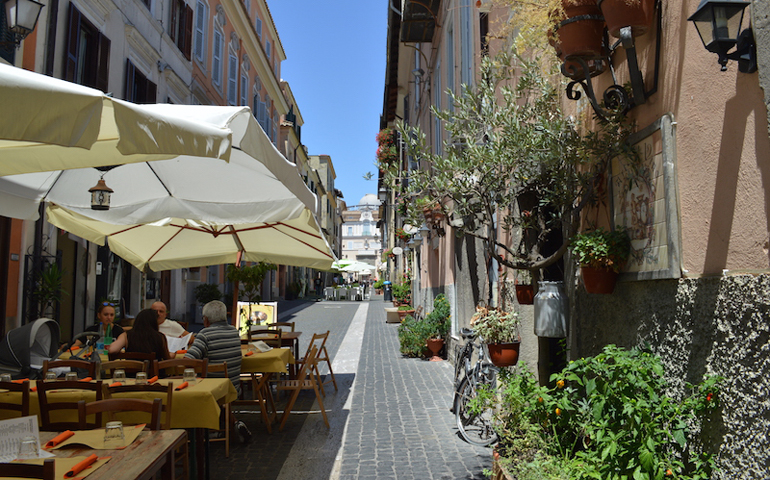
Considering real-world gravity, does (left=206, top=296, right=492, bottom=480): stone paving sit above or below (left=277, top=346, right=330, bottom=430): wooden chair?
Result: below

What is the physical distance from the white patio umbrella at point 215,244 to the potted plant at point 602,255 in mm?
4547

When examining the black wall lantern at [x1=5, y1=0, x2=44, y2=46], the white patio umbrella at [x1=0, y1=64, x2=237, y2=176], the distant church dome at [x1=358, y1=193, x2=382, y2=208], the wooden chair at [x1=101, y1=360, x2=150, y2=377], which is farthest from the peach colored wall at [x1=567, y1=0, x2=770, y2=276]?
the distant church dome at [x1=358, y1=193, x2=382, y2=208]

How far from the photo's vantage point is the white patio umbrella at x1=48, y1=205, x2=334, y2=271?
8.41 m

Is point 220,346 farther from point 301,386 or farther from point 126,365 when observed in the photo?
point 301,386

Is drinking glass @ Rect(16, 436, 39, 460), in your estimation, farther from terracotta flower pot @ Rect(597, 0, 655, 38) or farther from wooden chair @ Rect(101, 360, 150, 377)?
terracotta flower pot @ Rect(597, 0, 655, 38)

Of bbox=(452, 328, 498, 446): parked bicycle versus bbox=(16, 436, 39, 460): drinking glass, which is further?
bbox=(452, 328, 498, 446): parked bicycle

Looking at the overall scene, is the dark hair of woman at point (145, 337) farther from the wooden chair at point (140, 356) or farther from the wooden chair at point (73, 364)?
the wooden chair at point (73, 364)

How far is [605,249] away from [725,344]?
110 centimetres

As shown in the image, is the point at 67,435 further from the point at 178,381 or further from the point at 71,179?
the point at 71,179

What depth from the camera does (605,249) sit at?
3.63 metres

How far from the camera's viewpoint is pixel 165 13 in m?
16.0

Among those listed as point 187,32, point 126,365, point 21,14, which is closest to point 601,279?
point 126,365

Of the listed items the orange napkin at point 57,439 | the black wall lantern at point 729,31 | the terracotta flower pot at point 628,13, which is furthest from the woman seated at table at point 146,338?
the black wall lantern at point 729,31

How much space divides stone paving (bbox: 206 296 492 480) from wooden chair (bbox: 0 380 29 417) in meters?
1.61
